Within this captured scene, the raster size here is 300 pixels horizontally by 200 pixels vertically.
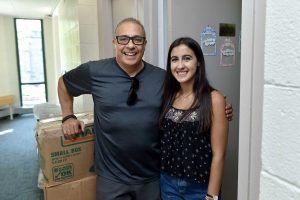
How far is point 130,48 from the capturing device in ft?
4.60

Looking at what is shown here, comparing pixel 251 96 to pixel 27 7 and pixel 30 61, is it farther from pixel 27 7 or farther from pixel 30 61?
pixel 30 61

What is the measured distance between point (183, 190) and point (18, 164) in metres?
3.30

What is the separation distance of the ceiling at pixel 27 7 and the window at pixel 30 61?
1.33 ft

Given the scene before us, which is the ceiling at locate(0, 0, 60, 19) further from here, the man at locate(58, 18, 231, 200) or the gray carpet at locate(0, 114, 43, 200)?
the man at locate(58, 18, 231, 200)

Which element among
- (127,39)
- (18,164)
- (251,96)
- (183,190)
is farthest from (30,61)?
(251,96)

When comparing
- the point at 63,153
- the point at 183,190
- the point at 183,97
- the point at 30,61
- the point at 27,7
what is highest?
the point at 27,7

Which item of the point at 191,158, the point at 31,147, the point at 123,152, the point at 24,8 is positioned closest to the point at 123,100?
the point at 123,152

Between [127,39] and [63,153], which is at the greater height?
[127,39]

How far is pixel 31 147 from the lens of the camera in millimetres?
4660

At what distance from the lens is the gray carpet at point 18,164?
3035 mm

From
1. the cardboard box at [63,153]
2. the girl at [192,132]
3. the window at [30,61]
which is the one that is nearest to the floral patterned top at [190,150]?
the girl at [192,132]

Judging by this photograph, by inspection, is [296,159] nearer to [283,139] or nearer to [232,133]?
[283,139]

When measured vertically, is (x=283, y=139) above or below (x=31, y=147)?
above

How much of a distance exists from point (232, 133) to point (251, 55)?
123cm
